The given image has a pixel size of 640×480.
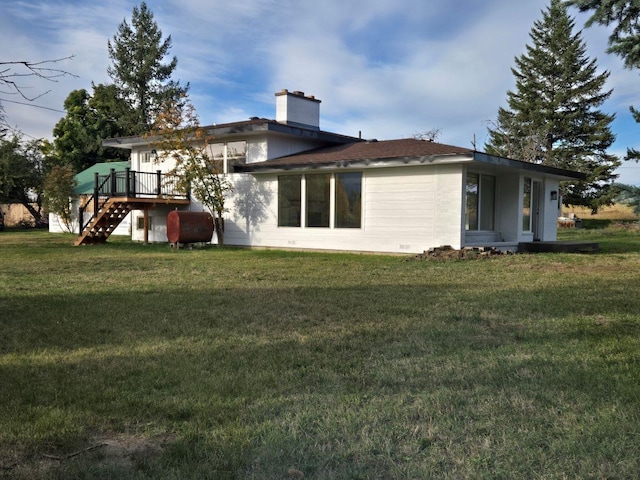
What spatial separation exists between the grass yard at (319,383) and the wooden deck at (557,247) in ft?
24.6

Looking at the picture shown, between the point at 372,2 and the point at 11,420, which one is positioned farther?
the point at 372,2

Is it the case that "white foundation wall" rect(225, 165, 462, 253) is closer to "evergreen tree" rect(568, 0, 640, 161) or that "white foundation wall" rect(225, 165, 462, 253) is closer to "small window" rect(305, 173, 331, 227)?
"small window" rect(305, 173, 331, 227)

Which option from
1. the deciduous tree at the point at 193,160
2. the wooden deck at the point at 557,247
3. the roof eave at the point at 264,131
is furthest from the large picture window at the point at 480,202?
the deciduous tree at the point at 193,160

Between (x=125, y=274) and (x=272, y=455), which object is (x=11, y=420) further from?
(x=125, y=274)

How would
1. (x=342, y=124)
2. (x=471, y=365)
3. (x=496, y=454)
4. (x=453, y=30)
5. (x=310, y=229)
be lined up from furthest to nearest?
(x=342, y=124), (x=310, y=229), (x=453, y=30), (x=471, y=365), (x=496, y=454)

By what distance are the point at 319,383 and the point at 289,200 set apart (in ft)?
42.7

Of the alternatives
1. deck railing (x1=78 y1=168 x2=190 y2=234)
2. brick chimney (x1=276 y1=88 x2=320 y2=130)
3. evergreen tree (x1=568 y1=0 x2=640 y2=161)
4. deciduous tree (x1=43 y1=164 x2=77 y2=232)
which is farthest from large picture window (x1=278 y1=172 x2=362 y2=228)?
deciduous tree (x1=43 y1=164 x2=77 y2=232)

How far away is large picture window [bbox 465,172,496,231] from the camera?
14648 mm

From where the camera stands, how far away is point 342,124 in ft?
106

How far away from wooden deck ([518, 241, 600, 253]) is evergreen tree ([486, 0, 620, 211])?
22.1 metres

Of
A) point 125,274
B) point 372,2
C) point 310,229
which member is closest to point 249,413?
point 125,274

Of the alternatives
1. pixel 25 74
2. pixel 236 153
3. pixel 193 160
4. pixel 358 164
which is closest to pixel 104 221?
pixel 193 160

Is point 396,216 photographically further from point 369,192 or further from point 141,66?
point 141,66

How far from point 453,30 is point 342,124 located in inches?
709
